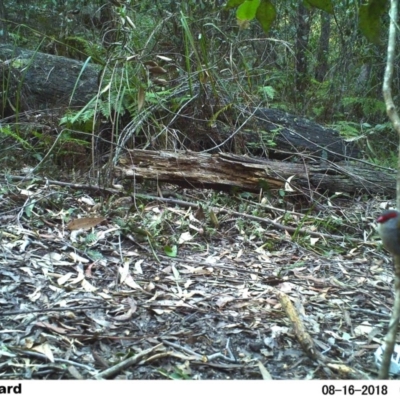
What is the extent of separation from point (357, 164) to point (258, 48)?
272cm

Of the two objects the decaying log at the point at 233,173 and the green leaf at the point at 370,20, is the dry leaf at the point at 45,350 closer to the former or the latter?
A: the green leaf at the point at 370,20

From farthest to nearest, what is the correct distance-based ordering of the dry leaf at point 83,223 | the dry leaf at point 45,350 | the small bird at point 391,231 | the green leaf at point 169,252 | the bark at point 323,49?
1. the bark at point 323,49
2. the dry leaf at point 83,223
3. the green leaf at point 169,252
4. the dry leaf at point 45,350
5. the small bird at point 391,231

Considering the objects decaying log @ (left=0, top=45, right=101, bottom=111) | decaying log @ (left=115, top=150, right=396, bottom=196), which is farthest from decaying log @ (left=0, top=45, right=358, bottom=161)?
decaying log @ (left=115, top=150, right=396, bottom=196)

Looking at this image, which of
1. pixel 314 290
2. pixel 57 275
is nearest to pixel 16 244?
pixel 57 275

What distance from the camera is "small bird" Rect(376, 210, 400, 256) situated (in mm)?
1345

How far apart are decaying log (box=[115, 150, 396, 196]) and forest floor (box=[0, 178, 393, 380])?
0.13 metres

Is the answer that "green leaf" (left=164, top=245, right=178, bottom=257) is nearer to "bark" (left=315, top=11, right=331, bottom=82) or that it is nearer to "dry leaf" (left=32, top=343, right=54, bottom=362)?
"dry leaf" (left=32, top=343, right=54, bottom=362)

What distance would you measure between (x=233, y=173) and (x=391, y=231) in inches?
93.2

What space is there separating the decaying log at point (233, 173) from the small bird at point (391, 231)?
2297 mm

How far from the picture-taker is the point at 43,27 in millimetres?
6125

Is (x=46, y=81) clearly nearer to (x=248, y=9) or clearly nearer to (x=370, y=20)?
(x=248, y=9)

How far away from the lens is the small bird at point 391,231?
1345mm

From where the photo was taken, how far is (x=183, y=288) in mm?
2465

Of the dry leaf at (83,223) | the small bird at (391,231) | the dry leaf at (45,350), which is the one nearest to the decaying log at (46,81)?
the dry leaf at (83,223)
